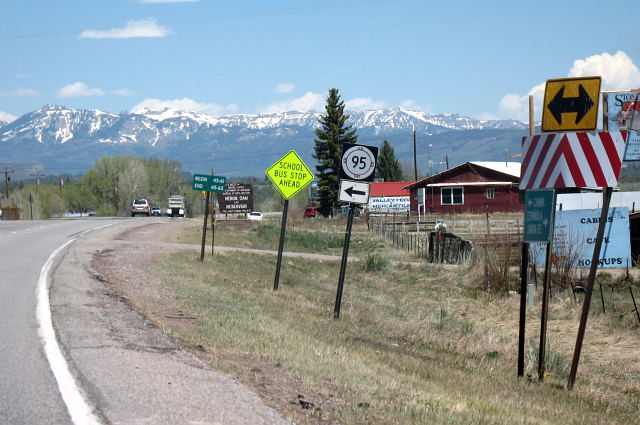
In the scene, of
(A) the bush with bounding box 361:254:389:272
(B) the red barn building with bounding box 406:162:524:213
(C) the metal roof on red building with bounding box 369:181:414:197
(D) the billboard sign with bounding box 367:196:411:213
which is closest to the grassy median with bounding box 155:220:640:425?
(A) the bush with bounding box 361:254:389:272

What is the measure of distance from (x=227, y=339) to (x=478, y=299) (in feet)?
39.3

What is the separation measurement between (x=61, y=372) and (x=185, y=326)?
11.8 feet

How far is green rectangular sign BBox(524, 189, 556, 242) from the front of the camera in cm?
918

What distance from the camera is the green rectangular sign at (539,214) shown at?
9.18 m

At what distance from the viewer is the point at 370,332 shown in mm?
13633

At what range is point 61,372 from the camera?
7207 mm

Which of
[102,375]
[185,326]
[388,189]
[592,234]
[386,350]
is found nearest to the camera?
[102,375]

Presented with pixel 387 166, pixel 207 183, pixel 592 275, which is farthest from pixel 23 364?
pixel 387 166

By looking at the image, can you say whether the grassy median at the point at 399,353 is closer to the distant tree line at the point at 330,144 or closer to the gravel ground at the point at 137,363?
the gravel ground at the point at 137,363

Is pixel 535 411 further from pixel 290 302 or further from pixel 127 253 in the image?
pixel 127 253

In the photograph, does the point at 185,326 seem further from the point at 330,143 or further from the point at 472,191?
the point at 330,143

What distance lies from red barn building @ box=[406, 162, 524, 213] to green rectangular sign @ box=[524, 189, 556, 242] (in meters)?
58.9

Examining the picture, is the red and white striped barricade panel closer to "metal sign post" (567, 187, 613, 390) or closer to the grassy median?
"metal sign post" (567, 187, 613, 390)

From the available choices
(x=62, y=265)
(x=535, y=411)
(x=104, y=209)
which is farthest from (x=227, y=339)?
(x=104, y=209)
